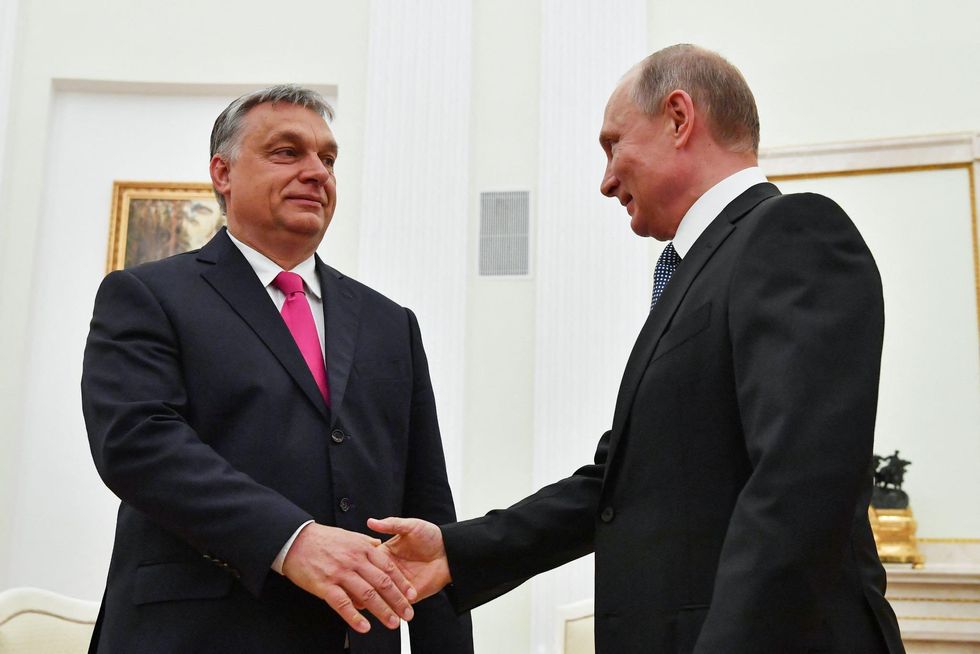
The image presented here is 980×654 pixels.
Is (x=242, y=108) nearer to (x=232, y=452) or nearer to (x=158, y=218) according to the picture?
(x=232, y=452)

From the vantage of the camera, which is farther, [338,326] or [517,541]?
[338,326]

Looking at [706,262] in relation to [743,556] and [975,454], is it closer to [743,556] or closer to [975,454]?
[743,556]

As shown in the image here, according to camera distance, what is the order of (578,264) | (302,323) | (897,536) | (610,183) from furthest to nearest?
(578,264) → (897,536) → (302,323) → (610,183)

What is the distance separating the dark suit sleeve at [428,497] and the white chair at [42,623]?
1.88 meters

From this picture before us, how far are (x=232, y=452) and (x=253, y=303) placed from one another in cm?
38

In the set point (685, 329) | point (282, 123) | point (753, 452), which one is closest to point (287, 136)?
point (282, 123)

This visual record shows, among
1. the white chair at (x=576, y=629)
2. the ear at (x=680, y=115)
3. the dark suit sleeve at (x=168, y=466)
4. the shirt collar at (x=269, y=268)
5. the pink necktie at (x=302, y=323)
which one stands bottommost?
the white chair at (x=576, y=629)

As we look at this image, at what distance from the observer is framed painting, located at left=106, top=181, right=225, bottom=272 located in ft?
22.2

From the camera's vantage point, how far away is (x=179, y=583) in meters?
2.15

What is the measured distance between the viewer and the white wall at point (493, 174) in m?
6.23

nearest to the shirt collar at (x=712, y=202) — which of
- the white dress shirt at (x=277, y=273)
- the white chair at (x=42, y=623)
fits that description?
the white dress shirt at (x=277, y=273)

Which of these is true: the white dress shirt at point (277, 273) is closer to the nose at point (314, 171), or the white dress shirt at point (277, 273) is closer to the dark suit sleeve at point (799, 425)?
the nose at point (314, 171)

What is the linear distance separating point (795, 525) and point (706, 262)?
0.59 meters

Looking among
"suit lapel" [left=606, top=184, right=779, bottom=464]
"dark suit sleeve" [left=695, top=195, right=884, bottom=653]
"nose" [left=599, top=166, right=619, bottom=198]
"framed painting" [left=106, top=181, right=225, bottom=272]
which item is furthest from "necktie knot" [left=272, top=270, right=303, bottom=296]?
"framed painting" [left=106, top=181, right=225, bottom=272]
